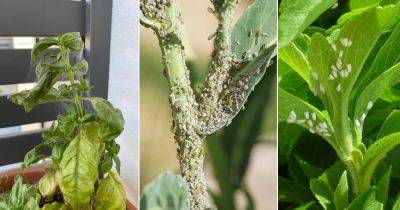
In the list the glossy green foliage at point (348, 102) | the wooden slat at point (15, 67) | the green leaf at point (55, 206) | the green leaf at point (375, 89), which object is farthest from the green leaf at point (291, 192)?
the wooden slat at point (15, 67)

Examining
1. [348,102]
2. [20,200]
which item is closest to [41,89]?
[20,200]

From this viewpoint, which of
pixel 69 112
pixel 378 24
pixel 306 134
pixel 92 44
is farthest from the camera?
pixel 92 44

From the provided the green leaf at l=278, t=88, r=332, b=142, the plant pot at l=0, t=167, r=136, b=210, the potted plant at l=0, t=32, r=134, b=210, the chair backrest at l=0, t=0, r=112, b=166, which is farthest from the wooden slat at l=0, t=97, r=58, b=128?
the green leaf at l=278, t=88, r=332, b=142

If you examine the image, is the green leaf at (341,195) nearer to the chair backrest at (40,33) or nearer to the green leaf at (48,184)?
the green leaf at (48,184)

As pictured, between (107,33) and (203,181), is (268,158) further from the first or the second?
(107,33)

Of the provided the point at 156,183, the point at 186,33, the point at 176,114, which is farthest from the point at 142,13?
the point at 156,183
